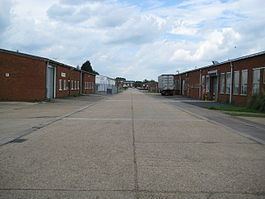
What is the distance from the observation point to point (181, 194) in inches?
248

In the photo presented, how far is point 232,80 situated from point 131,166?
107 feet

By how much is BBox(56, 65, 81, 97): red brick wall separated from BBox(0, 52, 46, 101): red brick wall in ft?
27.4

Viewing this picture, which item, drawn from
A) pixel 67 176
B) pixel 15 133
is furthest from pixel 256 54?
pixel 67 176

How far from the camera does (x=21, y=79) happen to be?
121 ft

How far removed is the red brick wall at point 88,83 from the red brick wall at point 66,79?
7869 millimetres

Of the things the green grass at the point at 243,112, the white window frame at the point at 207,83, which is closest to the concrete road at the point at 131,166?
the green grass at the point at 243,112

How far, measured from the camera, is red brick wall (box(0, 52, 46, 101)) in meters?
36.3

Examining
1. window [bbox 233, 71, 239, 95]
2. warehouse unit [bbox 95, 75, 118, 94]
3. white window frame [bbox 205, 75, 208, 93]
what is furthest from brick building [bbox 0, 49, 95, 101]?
warehouse unit [bbox 95, 75, 118, 94]

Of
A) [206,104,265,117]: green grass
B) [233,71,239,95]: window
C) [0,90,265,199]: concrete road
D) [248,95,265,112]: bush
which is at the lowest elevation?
[206,104,265,117]: green grass

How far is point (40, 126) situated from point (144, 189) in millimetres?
10342

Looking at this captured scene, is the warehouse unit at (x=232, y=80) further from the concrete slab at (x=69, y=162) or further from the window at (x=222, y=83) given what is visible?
the concrete slab at (x=69, y=162)

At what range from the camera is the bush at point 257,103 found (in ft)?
93.8

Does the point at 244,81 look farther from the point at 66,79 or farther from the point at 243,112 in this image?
the point at 66,79

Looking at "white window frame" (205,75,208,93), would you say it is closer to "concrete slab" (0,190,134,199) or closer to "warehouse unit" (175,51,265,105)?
"warehouse unit" (175,51,265,105)
